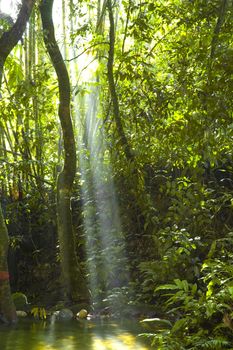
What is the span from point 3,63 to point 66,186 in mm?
2014

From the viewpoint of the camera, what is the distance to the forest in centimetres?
385

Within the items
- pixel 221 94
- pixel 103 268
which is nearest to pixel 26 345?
pixel 103 268

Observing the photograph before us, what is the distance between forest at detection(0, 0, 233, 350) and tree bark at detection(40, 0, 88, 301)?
0.01 m

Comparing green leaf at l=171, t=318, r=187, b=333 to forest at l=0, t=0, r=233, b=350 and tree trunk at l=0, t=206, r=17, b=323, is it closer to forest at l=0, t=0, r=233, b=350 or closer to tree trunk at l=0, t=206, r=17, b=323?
forest at l=0, t=0, r=233, b=350

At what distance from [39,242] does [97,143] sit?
206cm

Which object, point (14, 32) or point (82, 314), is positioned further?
point (82, 314)

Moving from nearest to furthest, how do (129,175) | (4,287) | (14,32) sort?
(14,32)
(4,287)
(129,175)

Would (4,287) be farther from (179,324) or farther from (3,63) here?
(179,324)

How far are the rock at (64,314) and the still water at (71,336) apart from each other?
279 mm

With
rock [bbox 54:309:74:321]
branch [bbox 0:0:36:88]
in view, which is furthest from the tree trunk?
branch [bbox 0:0:36:88]

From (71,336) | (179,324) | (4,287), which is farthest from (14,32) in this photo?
(179,324)

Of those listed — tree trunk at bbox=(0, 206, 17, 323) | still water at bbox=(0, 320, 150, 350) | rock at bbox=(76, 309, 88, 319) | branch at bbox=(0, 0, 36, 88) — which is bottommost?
still water at bbox=(0, 320, 150, 350)

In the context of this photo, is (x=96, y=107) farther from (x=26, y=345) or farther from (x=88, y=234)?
(x=26, y=345)

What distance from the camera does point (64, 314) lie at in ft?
21.0
